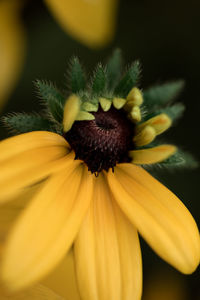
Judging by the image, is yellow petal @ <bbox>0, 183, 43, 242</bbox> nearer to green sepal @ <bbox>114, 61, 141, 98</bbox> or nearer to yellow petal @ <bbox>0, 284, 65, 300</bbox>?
yellow petal @ <bbox>0, 284, 65, 300</bbox>

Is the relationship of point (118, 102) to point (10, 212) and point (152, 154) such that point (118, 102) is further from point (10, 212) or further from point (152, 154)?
point (10, 212)

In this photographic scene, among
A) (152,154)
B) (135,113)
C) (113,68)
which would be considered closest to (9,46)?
(113,68)

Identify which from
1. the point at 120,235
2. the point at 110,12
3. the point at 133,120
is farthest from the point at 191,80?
the point at 120,235

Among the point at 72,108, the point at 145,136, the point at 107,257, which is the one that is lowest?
the point at 107,257

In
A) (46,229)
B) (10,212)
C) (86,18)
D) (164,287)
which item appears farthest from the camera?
(164,287)

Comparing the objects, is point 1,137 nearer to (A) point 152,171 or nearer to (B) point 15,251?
(A) point 152,171

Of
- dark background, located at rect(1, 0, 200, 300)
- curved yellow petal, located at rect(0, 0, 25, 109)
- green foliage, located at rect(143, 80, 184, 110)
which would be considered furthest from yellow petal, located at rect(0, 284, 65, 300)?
dark background, located at rect(1, 0, 200, 300)
